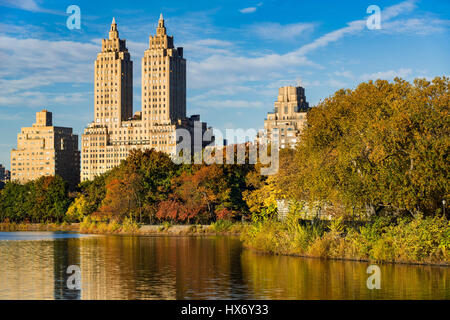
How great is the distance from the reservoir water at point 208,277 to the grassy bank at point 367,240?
1.24 meters

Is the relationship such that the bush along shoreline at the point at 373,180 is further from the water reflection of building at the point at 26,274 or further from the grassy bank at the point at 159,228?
the grassy bank at the point at 159,228

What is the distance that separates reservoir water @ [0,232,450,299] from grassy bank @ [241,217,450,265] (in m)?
1.24

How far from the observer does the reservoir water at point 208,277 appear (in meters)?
33.6

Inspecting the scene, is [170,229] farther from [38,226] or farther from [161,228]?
[38,226]

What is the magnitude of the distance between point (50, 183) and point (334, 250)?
99.6 m

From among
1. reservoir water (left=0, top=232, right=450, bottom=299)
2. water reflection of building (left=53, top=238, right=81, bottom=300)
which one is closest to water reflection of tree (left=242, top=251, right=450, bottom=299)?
reservoir water (left=0, top=232, right=450, bottom=299)

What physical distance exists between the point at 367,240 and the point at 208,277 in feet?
39.9

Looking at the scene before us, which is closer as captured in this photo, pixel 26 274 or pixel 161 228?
pixel 26 274

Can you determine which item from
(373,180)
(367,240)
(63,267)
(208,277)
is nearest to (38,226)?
(63,267)

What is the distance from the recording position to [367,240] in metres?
46.5

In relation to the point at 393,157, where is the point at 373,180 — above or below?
below

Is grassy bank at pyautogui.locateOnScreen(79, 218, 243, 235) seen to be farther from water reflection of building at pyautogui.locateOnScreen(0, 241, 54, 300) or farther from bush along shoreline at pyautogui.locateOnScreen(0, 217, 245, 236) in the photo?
water reflection of building at pyautogui.locateOnScreen(0, 241, 54, 300)
